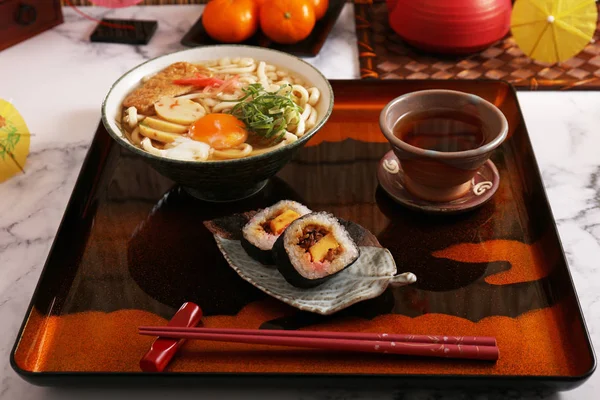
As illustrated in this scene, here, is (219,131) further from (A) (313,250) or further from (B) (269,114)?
(A) (313,250)

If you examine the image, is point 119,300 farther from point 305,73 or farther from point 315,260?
point 305,73

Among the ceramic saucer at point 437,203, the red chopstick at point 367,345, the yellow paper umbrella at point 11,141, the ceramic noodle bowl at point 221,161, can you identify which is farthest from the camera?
the yellow paper umbrella at point 11,141

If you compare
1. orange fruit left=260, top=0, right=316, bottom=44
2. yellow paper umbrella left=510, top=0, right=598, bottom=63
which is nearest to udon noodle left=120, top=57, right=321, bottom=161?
orange fruit left=260, top=0, right=316, bottom=44

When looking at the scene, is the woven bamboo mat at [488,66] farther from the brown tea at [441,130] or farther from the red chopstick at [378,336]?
the red chopstick at [378,336]

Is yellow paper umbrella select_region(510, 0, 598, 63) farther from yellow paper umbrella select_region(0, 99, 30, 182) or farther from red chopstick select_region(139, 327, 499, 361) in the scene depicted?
yellow paper umbrella select_region(0, 99, 30, 182)

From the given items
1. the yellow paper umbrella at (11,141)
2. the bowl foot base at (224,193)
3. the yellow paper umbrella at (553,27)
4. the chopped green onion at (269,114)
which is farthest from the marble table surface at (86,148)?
the chopped green onion at (269,114)

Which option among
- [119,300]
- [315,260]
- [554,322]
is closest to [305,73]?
[315,260]
